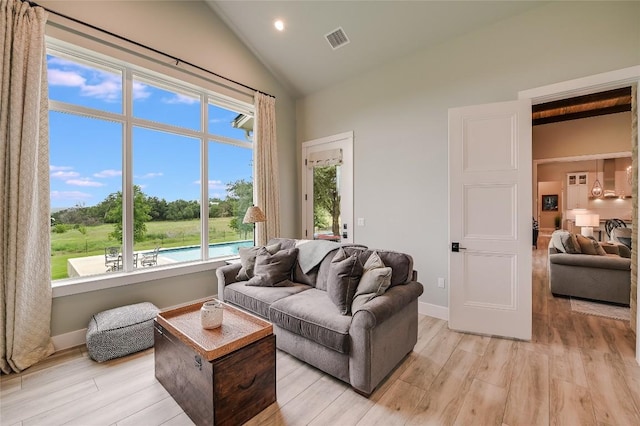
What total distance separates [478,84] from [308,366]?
3.45 m

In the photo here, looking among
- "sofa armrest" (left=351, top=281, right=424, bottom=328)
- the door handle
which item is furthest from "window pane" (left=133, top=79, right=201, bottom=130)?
the door handle

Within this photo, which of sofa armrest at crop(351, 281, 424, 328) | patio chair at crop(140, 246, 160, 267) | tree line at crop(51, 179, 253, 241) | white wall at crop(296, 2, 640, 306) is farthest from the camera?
patio chair at crop(140, 246, 160, 267)

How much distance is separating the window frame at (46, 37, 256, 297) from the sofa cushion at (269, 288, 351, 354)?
5.86 ft

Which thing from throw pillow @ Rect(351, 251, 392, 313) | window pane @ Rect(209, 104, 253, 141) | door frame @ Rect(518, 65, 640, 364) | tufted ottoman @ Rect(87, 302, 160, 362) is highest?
window pane @ Rect(209, 104, 253, 141)

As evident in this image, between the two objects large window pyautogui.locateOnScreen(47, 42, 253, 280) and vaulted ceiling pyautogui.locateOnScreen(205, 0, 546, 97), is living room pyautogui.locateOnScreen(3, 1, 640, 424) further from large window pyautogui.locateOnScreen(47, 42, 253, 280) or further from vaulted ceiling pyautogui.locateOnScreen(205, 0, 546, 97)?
large window pyautogui.locateOnScreen(47, 42, 253, 280)

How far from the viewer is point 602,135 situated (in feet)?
19.3

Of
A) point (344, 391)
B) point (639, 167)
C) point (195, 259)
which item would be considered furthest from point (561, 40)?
point (195, 259)

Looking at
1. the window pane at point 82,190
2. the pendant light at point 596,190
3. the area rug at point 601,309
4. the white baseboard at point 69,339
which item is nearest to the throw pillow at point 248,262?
the window pane at point 82,190

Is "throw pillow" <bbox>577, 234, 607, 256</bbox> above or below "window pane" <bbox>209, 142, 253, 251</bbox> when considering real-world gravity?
below

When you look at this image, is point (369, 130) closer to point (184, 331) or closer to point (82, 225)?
point (184, 331)

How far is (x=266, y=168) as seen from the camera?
428cm

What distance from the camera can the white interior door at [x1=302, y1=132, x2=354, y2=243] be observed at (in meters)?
4.19

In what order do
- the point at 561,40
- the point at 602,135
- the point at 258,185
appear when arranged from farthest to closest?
1. the point at 602,135
2. the point at 258,185
3. the point at 561,40

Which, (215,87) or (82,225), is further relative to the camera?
(215,87)
